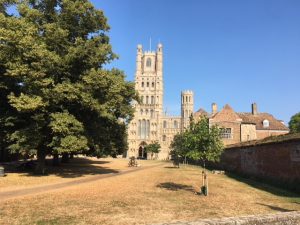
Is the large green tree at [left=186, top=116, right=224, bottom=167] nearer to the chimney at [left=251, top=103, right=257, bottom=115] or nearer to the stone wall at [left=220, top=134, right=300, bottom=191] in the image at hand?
the stone wall at [left=220, top=134, right=300, bottom=191]

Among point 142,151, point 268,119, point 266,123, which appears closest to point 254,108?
point 268,119

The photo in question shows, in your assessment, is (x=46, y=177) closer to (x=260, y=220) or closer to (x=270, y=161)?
(x=270, y=161)

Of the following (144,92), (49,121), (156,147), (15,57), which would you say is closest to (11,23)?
(15,57)

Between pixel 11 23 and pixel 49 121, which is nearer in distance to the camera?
pixel 11 23

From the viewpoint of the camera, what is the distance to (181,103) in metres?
138

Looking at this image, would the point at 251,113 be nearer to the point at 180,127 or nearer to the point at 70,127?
the point at 70,127

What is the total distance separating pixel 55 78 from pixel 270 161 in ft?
60.7

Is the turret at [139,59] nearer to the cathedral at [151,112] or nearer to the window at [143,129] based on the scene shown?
the cathedral at [151,112]

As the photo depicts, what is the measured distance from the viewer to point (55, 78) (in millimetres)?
25703

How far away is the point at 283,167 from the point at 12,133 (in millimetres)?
21600

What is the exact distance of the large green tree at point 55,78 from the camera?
2342 cm

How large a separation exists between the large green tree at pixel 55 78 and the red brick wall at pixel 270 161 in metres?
12.9

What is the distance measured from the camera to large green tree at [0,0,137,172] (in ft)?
76.8

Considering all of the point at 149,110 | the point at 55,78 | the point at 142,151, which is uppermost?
the point at 149,110
